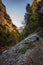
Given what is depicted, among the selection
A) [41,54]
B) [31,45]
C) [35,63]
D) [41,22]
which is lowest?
[35,63]

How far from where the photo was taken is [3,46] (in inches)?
1281

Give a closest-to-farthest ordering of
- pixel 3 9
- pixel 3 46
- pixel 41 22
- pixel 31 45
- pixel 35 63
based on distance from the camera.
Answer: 1. pixel 35 63
2. pixel 31 45
3. pixel 41 22
4. pixel 3 46
5. pixel 3 9

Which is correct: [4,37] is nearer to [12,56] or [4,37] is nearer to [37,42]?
[37,42]

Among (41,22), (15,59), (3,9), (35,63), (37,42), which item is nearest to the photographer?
(35,63)

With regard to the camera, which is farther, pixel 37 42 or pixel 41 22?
pixel 41 22

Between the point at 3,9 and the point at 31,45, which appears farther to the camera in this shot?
the point at 3,9

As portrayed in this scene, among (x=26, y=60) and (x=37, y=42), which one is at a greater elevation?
(x=37, y=42)

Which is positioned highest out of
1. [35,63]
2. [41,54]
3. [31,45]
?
[31,45]

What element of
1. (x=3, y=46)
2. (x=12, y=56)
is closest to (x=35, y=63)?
(x=12, y=56)

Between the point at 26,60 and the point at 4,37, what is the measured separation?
20379mm

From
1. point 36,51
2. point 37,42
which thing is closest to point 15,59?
point 36,51

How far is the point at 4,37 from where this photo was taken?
32.7m

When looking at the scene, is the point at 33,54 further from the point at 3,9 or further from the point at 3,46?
the point at 3,9

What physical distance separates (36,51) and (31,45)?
6.36 feet
